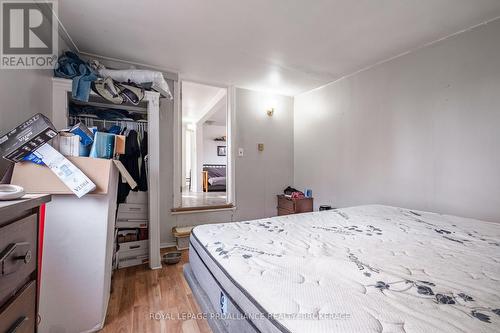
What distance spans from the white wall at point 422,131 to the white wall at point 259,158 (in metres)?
0.71

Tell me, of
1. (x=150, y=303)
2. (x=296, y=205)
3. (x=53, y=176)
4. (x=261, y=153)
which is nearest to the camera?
(x=53, y=176)

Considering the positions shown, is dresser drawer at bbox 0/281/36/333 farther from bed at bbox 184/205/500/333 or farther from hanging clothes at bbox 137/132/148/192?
hanging clothes at bbox 137/132/148/192

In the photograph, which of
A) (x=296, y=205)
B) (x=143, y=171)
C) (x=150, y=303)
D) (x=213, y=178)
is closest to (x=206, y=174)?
(x=213, y=178)

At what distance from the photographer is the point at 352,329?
577 millimetres

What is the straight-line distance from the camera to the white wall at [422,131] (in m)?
1.76

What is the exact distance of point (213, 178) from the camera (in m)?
5.89

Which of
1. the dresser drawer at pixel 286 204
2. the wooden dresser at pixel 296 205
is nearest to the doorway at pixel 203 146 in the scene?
the dresser drawer at pixel 286 204

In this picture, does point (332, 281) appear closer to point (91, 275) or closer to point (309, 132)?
point (91, 275)

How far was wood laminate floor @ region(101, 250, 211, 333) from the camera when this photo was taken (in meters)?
1.36

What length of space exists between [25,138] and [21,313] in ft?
2.55

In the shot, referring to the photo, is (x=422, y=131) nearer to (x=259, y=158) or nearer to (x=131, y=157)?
(x=259, y=158)

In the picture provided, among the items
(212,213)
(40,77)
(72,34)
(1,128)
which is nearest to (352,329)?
(1,128)

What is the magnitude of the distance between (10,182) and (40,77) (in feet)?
3.41

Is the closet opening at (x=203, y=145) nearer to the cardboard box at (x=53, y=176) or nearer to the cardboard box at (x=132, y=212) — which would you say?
the cardboard box at (x=132, y=212)
